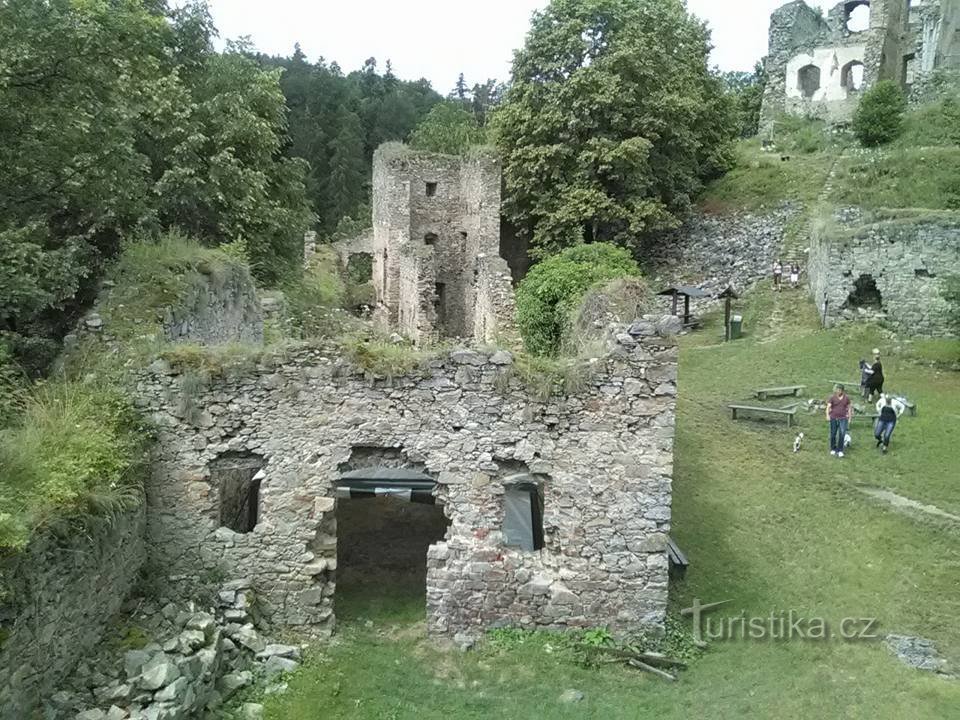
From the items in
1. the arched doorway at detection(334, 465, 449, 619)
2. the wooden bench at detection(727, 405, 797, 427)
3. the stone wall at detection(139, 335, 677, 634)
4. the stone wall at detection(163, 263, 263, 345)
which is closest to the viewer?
the stone wall at detection(139, 335, 677, 634)

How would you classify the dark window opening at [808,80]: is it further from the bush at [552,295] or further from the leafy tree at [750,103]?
the bush at [552,295]

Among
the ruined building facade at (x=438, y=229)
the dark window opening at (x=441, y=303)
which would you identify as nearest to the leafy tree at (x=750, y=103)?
the ruined building facade at (x=438, y=229)

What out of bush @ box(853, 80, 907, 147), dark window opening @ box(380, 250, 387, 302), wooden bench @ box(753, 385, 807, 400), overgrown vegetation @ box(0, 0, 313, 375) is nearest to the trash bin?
wooden bench @ box(753, 385, 807, 400)

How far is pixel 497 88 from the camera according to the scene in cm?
6812

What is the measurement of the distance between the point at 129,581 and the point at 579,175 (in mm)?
21965

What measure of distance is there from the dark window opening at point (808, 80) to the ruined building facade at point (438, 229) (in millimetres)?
22475

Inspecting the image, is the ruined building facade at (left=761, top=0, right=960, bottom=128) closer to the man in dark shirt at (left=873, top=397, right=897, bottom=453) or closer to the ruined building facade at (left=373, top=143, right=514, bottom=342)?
the ruined building facade at (left=373, top=143, right=514, bottom=342)

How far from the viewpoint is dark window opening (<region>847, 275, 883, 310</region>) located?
70.4ft

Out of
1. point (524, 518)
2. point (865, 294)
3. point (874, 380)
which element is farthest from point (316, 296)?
point (865, 294)

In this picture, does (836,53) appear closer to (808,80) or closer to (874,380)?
(808,80)

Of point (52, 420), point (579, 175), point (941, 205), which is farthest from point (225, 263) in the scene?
point (941, 205)

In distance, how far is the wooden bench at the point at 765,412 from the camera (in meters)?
15.7

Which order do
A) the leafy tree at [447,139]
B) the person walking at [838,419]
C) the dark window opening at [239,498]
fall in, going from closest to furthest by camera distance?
the dark window opening at [239,498] < the person walking at [838,419] < the leafy tree at [447,139]

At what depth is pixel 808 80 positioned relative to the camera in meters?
41.3
